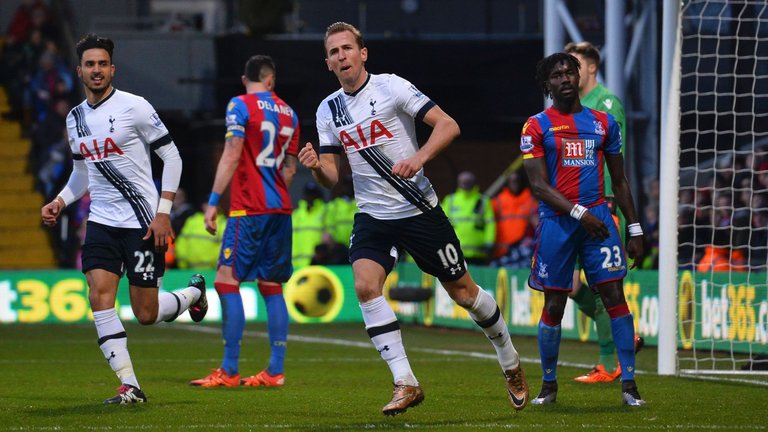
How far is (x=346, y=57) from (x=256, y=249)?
293 centimetres

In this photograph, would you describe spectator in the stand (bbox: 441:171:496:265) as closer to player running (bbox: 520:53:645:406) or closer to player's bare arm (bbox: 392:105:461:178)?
player running (bbox: 520:53:645:406)

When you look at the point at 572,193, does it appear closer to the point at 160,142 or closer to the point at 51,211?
the point at 160,142

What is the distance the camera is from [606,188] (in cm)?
1042

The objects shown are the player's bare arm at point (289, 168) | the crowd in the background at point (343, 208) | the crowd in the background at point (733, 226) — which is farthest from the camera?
the crowd in the background at point (343, 208)

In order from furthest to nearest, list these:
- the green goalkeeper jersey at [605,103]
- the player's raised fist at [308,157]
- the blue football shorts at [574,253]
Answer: the green goalkeeper jersey at [605,103] → the blue football shorts at [574,253] → the player's raised fist at [308,157]

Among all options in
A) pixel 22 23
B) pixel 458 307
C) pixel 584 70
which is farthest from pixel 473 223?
pixel 22 23

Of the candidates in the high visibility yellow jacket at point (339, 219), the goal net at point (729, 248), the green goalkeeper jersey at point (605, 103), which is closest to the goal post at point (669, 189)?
the goal net at point (729, 248)

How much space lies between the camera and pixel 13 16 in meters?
28.3

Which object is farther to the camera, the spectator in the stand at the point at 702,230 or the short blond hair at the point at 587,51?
the spectator in the stand at the point at 702,230

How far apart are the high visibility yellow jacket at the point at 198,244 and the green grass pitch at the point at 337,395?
22.7 feet

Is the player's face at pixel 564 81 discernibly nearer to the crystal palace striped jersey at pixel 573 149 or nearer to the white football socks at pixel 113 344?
the crystal palace striped jersey at pixel 573 149

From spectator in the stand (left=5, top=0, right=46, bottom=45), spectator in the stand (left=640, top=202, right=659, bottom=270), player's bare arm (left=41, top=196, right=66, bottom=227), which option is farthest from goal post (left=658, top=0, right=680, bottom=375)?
spectator in the stand (left=5, top=0, right=46, bottom=45)

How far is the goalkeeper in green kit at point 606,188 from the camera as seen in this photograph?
10.5 metres

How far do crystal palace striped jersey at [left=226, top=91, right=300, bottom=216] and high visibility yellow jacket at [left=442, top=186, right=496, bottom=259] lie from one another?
8.74 metres
